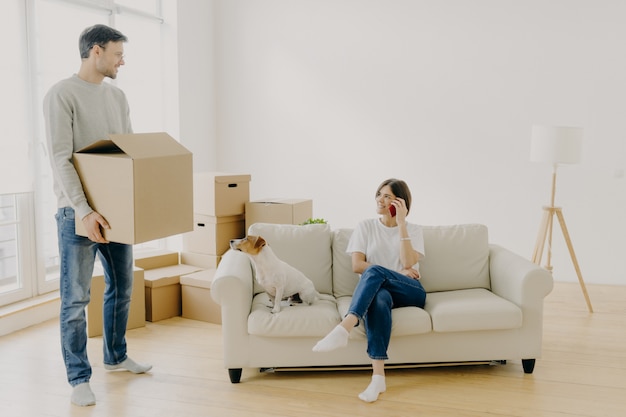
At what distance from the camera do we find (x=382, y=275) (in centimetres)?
314

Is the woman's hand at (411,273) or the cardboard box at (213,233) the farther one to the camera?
the cardboard box at (213,233)

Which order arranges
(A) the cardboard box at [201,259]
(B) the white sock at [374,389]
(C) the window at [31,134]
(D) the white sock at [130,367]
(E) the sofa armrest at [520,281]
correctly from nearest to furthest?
(B) the white sock at [374,389], (E) the sofa armrest at [520,281], (D) the white sock at [130,367], (C) the window at [31,134], (A) the cardboard box at [201,259]

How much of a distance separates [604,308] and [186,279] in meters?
2.95

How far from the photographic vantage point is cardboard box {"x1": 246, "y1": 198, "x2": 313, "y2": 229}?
14.5 feet

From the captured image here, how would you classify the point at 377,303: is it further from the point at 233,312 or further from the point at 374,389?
the point at 233,312

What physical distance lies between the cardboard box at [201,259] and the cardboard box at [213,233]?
0.03m

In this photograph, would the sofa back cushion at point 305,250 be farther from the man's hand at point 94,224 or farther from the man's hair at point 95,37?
the man's hair at point 95,37

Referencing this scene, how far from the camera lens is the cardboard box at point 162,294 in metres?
4.19

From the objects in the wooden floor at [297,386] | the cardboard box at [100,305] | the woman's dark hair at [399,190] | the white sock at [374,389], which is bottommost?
the wooden floor at [297,386]

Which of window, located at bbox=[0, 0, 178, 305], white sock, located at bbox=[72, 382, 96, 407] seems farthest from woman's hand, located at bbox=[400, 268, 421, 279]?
window, located at bbox=[0, 0, 178, 305]

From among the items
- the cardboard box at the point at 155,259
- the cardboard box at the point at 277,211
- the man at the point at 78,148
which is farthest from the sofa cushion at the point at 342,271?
the cardboard box at the point at 155,259

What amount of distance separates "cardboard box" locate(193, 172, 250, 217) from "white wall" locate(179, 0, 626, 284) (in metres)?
1.32

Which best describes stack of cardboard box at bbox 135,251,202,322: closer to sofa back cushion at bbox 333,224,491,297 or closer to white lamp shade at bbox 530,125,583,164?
sofa back cushion at bbox 333,224,491,297

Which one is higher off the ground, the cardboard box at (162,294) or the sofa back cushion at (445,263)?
the sofa back cushion at (445,263)
